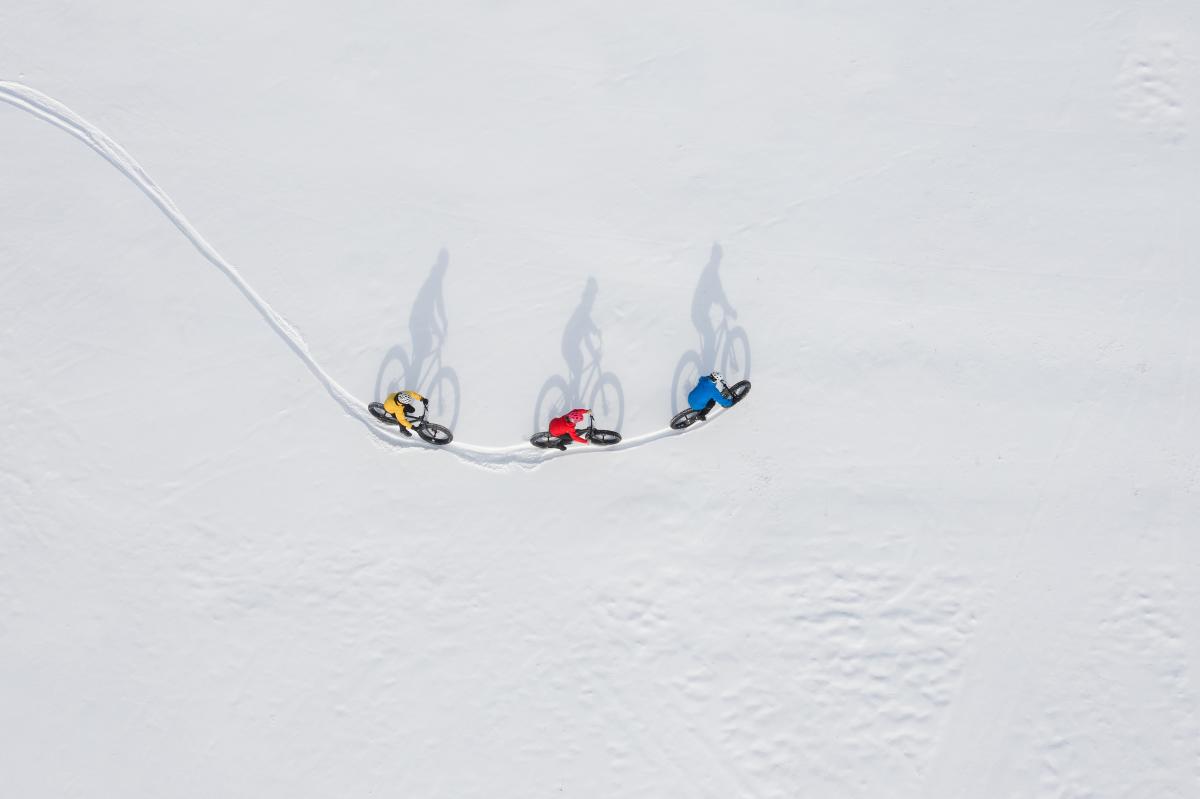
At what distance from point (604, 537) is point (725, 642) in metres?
2.63

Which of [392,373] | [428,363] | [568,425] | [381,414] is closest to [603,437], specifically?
[568,425]

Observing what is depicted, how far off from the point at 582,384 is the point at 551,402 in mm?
634

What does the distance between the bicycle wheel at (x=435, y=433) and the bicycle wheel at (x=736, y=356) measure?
194 inches

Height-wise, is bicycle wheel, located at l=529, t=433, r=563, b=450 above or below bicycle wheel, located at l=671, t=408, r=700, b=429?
below

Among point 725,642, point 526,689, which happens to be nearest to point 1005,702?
point 725,642

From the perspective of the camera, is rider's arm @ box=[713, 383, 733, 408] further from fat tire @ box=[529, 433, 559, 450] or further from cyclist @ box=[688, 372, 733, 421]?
fat tire @ box=[529, 433, 559, 450]

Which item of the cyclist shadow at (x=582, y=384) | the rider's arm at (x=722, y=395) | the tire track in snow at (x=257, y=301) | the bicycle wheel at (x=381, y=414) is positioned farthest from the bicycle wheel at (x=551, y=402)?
the rider's arm at (x=722, y=395)

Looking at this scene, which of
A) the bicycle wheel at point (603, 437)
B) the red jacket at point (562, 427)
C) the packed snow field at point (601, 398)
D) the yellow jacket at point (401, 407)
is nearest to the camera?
the packed snow field at point (601, 398)

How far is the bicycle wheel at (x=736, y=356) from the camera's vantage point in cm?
1390

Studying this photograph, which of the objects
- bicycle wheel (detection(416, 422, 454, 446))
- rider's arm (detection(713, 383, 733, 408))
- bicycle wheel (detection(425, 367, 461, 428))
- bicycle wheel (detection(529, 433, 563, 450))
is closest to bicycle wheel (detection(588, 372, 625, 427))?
bicycle wheel (detection(529, 433, 563, 450))

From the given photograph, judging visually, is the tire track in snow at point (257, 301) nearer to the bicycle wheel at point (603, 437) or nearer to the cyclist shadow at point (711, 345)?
the bicycle wheel at point (603, 437)

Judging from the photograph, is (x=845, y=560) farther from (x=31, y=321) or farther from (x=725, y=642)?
(x=31, y=321)

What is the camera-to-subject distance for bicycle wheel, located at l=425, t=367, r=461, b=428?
45.8ft

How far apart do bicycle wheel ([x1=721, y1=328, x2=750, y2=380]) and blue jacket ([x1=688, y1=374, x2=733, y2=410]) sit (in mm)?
921
